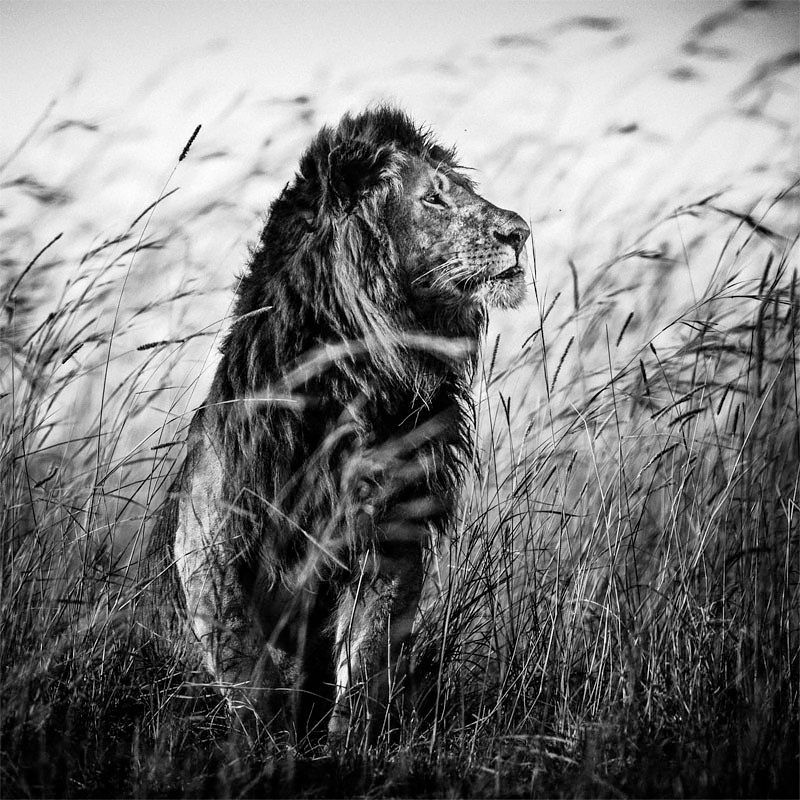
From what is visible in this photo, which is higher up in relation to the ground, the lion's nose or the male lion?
the lion's nose

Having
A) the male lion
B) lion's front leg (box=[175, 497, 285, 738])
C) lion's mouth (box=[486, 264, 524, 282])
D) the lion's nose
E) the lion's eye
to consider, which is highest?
the lion's eye

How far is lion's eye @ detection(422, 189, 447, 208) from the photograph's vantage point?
2773 millimetres

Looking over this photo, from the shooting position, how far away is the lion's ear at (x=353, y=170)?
2654 mm

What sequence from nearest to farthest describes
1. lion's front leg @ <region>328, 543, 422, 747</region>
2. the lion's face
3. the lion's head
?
lion's front leg @ <region>328, 543, 422, 747</region> → the lion's head → the lion's face

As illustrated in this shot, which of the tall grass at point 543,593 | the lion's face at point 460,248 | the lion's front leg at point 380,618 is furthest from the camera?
the lion's face at point 460,248

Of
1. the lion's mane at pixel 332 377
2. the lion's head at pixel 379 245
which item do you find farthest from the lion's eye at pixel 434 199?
the lion's mane at pixel 332 377

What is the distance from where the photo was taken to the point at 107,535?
2.36m

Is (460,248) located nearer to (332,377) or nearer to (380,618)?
(332,377)

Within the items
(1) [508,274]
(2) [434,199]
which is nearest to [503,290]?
(1) [508,274]

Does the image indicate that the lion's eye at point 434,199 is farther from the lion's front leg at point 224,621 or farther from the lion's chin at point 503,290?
the lion's front leg at point 224,621

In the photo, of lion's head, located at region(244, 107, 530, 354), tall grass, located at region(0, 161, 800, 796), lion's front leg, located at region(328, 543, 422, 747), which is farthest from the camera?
lion's head, located at region(244, 107, 530, 354)

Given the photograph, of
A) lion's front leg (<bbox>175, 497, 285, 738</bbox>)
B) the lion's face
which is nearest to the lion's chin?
the lion's face

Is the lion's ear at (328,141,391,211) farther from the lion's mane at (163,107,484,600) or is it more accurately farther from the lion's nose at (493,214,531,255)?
the lion's nose at (493,214,531,255)

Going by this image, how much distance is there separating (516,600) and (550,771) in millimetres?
A: 643
